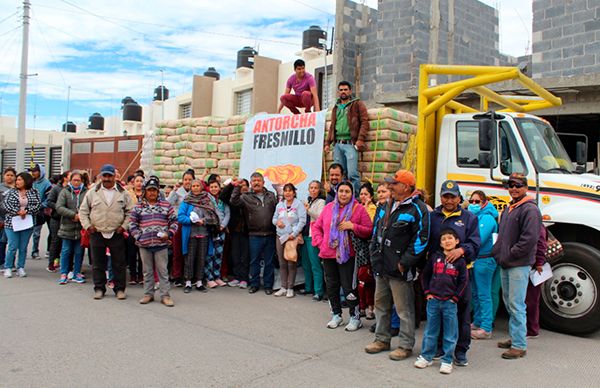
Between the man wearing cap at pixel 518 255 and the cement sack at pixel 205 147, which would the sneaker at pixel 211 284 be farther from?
the man wearing cap at pixel 518 255

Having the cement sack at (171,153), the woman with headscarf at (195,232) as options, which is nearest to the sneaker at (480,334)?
the woman with headscarf at (195,232)

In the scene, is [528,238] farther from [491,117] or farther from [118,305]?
[118,305]

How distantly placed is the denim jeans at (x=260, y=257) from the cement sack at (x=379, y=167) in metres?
1.78

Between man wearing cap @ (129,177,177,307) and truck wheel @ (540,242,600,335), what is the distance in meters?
4.74

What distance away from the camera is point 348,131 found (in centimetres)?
783

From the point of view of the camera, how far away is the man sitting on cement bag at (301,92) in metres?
9.28

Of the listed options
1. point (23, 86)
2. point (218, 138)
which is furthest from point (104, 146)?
point (218, 138)

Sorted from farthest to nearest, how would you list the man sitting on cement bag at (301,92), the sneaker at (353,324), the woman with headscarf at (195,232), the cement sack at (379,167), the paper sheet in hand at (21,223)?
the man sitting on cement bag at (301,92)
the paper sheet in hand at (21,223)
the woman with headscarf at (195,232)
the cement sack at (379,167)
the sneaker at (353,324)

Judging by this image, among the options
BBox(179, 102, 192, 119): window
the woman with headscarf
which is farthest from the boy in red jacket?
BBox(179, 102, 192, 119): window

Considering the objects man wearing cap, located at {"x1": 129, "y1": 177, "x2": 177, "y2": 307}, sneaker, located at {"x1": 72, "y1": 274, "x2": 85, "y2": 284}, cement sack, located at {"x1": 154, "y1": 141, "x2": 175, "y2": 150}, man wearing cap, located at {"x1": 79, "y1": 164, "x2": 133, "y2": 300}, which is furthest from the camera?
cement sack, located at {"x1": 154, "y1": 141, "x2": 175, "y2": 150}

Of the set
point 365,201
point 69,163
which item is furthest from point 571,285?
point 69,163

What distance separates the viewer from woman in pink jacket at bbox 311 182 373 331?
597 cm

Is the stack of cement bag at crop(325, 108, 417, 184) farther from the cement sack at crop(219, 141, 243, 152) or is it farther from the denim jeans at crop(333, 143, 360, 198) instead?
the cement sack at crop(219, 141, 243, 152)

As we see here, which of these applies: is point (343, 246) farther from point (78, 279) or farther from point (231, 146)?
point (78, 279)
